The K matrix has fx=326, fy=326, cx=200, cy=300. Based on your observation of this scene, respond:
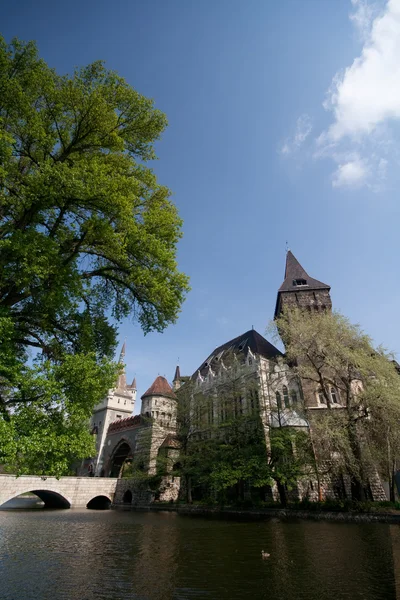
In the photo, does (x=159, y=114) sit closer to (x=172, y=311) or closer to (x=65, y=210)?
(x=65, y=210)

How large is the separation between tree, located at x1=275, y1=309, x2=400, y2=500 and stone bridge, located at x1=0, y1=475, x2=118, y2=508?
27570 millimetres

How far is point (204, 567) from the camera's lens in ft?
24.8

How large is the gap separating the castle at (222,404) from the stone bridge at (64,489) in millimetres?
2825

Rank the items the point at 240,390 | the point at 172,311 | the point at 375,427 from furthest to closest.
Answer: the point at 240,390
the point at 375,427
the point at 172,311

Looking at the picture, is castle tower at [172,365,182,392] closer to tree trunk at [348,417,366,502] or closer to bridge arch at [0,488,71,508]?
bridge arch at [0,488,71,508]

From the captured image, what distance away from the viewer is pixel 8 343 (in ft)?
26.8

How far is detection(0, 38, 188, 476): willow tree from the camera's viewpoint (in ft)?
28.8

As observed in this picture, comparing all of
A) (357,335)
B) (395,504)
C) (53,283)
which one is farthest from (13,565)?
(357,335)

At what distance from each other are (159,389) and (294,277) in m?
23.1

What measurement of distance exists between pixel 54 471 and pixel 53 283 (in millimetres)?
4936

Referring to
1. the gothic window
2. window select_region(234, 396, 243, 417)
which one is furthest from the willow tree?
the gothic window

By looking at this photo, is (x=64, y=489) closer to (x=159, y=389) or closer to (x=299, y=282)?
(x=159, y=389)

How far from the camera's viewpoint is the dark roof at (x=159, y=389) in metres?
43.7

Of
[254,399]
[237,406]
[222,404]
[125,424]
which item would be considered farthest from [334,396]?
[125,424]
